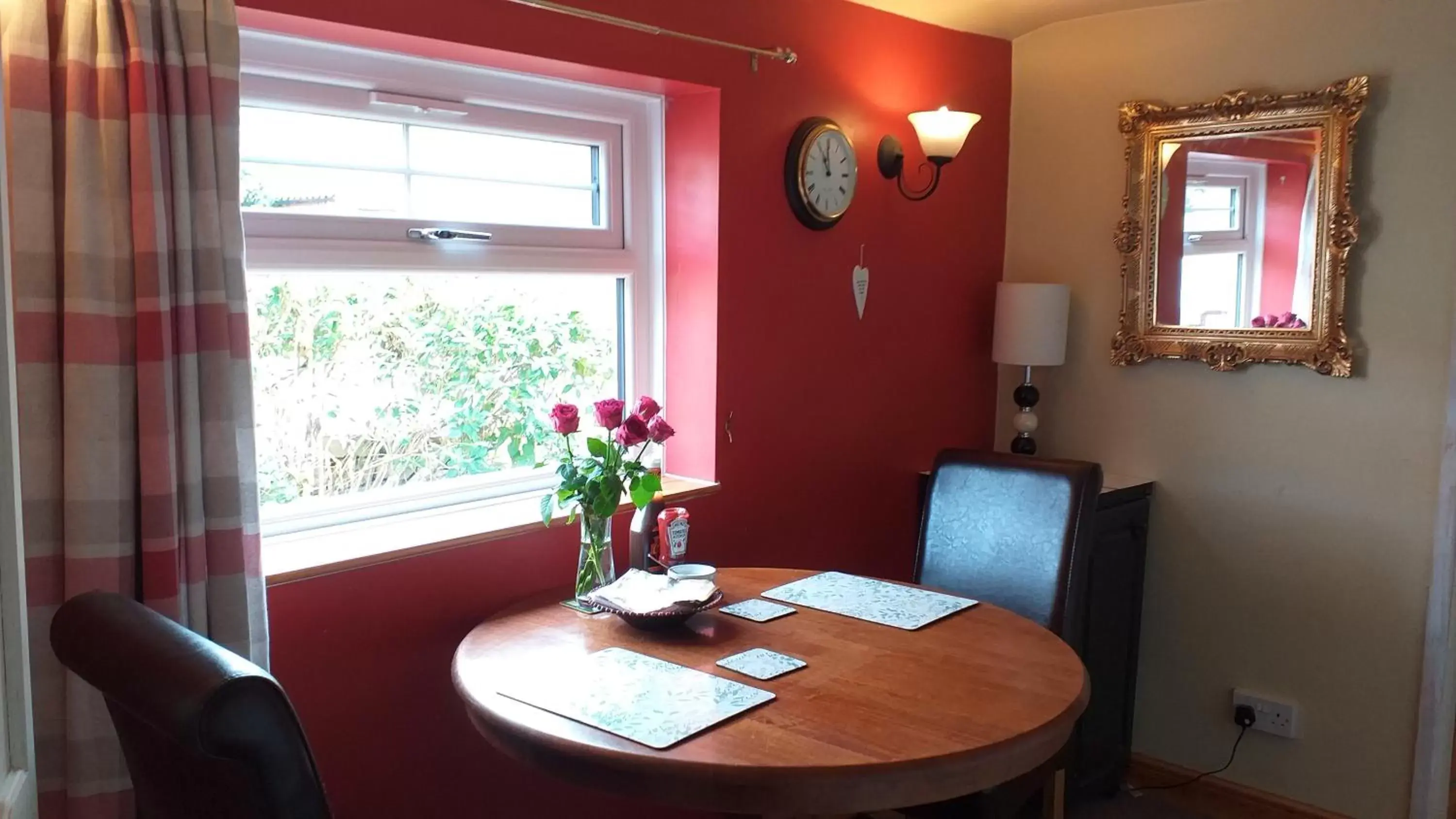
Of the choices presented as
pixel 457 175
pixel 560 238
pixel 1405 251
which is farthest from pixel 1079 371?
pixel 457 175

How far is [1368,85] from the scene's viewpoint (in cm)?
272

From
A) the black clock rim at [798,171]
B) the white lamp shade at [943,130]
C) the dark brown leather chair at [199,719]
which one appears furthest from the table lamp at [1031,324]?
the dark brown leather chair at [199,719]

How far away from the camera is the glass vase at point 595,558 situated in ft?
6.90

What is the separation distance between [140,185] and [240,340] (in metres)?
0.26

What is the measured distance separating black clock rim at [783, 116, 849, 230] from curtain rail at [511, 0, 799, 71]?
0.16 meters

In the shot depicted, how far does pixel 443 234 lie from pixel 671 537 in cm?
78

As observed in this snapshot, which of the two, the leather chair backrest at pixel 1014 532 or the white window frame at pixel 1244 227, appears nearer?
the leather chair backrest at pixel 1014 532

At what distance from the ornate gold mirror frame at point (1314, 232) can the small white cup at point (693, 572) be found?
1611mm

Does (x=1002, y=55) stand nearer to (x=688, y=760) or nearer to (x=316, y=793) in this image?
(x=688, y=760)

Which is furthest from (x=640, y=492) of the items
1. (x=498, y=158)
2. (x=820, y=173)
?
(x=820, y=173)

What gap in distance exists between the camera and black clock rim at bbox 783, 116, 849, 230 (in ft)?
8.89

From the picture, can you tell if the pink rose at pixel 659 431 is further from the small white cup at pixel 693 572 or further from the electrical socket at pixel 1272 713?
the electrical socket at pixel 1272 713

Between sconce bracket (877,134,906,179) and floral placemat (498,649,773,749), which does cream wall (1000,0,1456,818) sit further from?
floral placemat (498,649,773,749)

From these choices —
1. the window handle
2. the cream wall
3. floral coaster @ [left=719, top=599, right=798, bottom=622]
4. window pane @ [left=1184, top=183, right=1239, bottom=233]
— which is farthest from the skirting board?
the window handle
